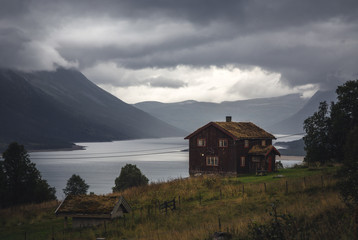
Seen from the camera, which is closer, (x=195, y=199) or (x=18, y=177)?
(x=195, y=199)

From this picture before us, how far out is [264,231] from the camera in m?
12.5

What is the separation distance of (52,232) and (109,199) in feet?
19.5

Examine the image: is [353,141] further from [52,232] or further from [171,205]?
[52,232]

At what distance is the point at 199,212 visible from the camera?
102 feet

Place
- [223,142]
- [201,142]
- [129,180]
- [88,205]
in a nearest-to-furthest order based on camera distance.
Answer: [88,205]
[223,142]
[201,142]
[129,180]

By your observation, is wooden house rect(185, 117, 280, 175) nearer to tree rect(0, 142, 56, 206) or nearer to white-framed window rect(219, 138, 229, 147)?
white-framed window rect(219, 138, 229, 147)

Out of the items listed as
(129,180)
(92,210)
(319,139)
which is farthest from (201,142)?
(92,210)

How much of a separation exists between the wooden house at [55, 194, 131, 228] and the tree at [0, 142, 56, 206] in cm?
2750

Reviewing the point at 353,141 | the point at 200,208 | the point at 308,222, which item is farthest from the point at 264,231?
the point at 353,141

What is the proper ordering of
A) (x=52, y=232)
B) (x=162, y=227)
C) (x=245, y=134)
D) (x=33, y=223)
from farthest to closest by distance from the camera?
(x=245, y=134) < (x=33, y=223) < (x=52, y=232) < (x=162, y=227)

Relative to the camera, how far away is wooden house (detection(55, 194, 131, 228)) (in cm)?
3316

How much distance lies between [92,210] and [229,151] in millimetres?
32230

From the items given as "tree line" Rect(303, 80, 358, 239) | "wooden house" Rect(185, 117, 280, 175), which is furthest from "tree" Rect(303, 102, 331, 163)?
"wooden house" Rect(185, 117, 280, 175)

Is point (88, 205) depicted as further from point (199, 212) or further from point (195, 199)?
point (195, 199)
